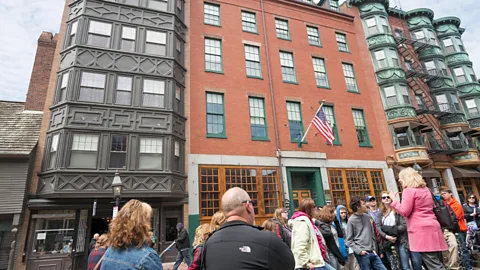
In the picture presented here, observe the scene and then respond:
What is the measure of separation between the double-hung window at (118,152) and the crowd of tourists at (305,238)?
23.6 ft

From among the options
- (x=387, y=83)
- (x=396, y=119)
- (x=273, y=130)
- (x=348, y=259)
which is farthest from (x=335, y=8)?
(x=348, y=259)

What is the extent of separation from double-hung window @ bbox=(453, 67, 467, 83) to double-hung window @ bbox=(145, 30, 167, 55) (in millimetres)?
28399

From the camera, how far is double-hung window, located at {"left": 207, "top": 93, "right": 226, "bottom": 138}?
15339mm

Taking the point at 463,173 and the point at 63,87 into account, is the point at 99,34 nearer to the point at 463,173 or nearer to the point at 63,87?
the point at 63,87

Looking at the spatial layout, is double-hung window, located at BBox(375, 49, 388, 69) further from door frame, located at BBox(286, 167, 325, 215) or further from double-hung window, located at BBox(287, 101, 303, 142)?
door frame, located at BBox(286, 167, 325, 215)

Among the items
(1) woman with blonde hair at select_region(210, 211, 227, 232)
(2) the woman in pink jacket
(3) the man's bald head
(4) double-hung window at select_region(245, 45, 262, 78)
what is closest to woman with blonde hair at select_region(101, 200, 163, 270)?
(3) the man's bald head

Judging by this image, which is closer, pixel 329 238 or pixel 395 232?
pixel 329 238

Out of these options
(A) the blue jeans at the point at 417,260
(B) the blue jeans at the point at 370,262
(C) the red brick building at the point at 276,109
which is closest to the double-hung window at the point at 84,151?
(C) the red brick building at the point at 276,109

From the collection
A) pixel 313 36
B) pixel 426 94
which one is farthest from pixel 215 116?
pixel 426 94

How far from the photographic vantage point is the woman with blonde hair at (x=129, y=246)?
2691mm

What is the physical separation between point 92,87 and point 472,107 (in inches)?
1257

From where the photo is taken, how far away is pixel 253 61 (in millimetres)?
17875

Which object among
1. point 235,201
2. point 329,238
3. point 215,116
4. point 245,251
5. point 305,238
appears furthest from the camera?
point 215,116

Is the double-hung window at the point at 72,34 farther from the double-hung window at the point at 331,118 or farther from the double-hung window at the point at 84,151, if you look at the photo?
the double-hung window at the point at 331,118
